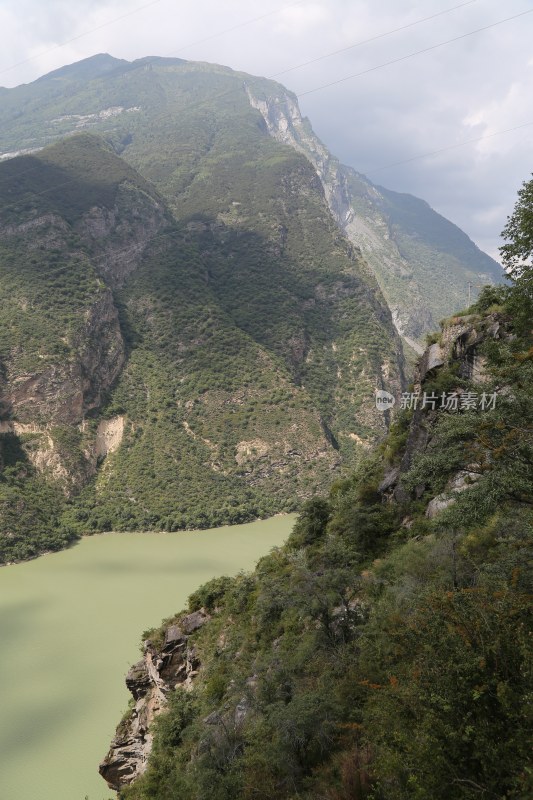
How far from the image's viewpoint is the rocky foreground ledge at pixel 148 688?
14859 millimetres

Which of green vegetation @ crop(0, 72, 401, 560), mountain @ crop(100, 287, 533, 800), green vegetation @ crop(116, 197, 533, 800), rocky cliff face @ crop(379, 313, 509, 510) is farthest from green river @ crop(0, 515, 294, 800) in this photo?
rocky cliff face @ crop(379, 313, 509, 510)

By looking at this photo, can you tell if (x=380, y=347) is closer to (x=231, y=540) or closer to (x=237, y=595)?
(x=231, y=540)

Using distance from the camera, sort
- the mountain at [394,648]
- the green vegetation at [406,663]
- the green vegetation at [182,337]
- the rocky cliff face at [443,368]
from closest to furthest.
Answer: the green vegetation at [406,663] < the mountain at [394,648] < the rocky cliff face at [443,368] < the green vegetation at [182,337]

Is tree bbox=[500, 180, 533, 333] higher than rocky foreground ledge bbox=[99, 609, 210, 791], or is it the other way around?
tree bbox=[500, 180, 533, 333]

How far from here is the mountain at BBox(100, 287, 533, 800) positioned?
16.5 ft

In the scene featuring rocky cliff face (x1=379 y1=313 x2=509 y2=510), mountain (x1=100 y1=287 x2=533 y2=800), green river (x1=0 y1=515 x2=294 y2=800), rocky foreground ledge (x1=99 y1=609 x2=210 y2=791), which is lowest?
green river (x1=0 y1=515 x2=294 y2=800)

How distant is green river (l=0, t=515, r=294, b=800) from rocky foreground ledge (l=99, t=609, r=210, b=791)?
2.81 m

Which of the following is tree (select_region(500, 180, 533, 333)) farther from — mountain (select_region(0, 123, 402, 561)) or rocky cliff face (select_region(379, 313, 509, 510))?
mountain (select_region(0, 123, 402, 561))

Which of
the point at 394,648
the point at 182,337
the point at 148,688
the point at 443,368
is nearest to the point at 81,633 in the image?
the point at 148,688

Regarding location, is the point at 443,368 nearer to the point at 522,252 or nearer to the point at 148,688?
the point at 522,252

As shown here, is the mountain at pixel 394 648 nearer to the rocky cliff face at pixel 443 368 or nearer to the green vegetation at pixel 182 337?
the rocky cliff face at pixel 443 368

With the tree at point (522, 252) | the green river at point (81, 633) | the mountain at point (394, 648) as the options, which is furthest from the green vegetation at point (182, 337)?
the tree at point (522, 252)

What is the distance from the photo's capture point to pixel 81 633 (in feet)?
97.7

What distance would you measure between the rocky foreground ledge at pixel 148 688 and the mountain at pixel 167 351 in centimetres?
3358
